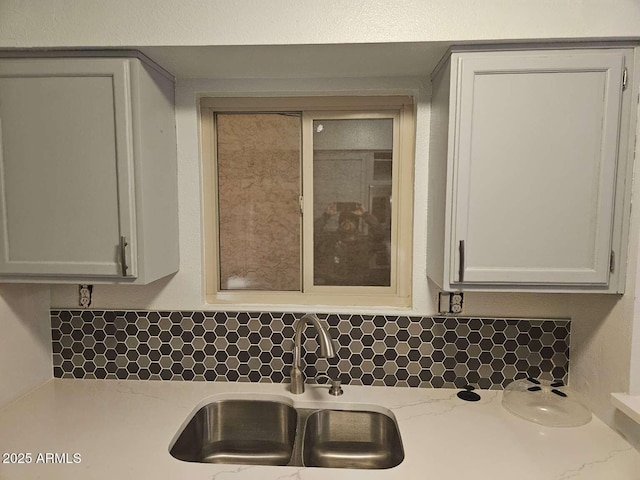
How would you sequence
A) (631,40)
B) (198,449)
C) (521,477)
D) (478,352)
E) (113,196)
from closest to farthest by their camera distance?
(521,477)
(631,40)
(113,196)
(198,449)
(478,352)

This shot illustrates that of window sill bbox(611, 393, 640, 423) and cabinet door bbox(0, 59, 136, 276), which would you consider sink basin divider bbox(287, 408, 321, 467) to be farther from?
window sill bbox(611, 393, 640, 423)

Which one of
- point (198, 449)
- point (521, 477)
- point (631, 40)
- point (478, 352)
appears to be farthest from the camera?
point (478, 352)

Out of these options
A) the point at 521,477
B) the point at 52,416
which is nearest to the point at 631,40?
the point at 521,477

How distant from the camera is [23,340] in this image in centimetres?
152

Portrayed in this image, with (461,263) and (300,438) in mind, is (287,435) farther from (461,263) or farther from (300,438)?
(461,263)

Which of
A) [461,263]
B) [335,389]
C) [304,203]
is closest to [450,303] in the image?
[461,263]

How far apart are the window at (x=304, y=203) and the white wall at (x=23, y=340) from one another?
0.67 metres

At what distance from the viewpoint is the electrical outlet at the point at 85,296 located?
5.40 ft

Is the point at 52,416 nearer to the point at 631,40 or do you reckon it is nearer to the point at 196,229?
the point at 196,229

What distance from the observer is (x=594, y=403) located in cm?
139

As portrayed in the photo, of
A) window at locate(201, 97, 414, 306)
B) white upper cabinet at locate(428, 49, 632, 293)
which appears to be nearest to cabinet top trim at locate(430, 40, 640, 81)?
white upper cabinet at locate(428, 49, 632, 293)

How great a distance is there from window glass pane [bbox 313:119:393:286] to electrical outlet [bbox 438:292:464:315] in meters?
0.23

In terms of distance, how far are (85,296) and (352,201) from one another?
1185mm

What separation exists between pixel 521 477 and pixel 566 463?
6.7 inches
